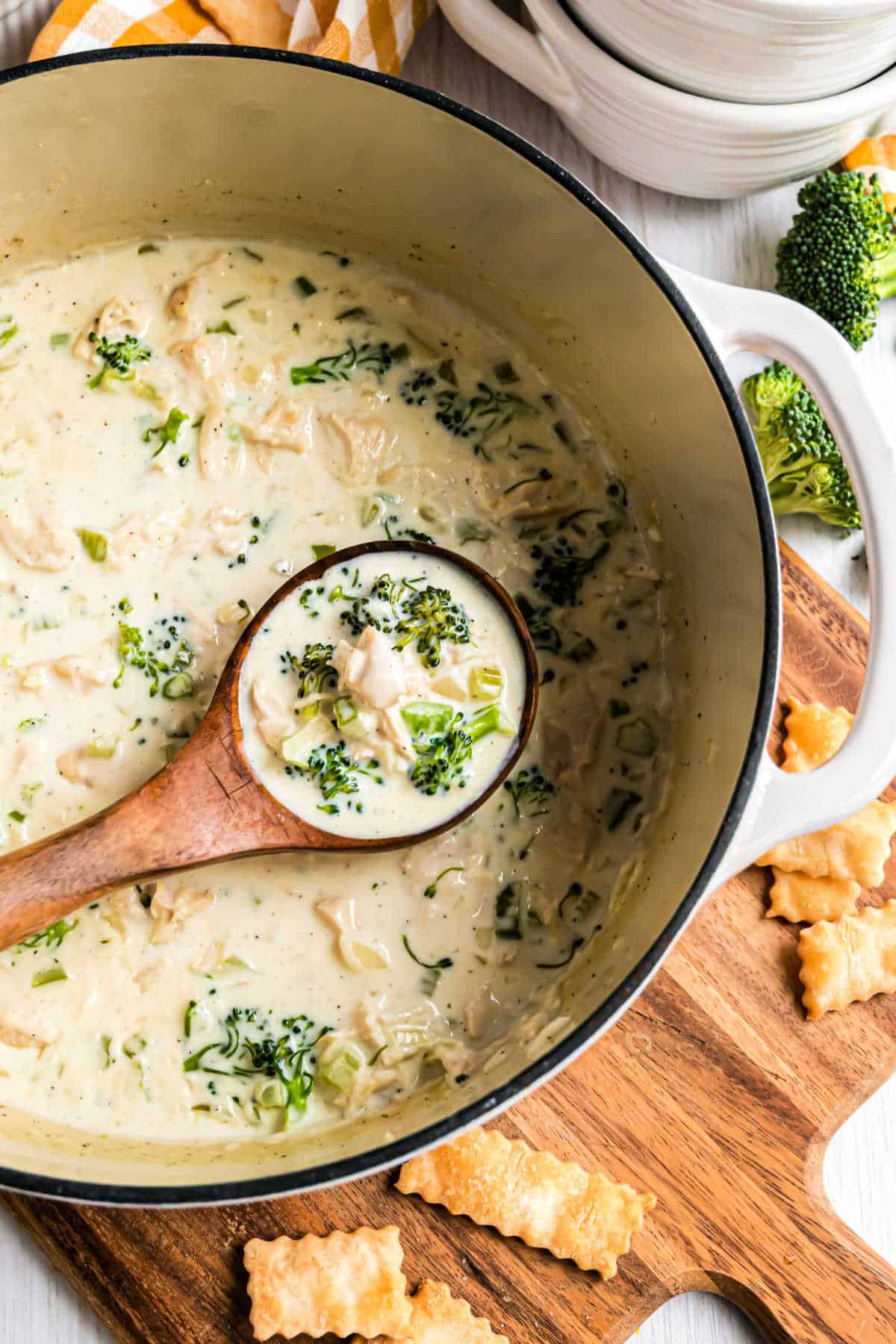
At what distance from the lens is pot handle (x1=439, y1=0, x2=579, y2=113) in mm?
2062

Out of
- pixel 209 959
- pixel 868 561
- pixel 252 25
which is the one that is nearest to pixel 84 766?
pixel 209 959

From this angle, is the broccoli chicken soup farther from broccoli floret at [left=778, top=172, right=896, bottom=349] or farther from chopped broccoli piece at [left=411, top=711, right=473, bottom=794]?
broccoli floret at [left=778, top=172, right=896, bottom=349]

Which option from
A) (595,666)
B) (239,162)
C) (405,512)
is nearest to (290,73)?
(239,162)

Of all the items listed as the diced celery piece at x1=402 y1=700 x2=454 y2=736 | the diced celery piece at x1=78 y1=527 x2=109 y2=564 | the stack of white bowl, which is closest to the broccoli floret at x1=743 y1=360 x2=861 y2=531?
the stack of white bowl

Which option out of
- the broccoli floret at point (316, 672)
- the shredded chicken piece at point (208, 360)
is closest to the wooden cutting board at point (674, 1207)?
the broccoli floret at point (316, 672)

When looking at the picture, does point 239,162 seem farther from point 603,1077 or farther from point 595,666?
point 603,1077

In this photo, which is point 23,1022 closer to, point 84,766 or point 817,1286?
point 84,766

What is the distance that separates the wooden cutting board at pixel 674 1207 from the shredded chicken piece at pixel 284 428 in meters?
1.03

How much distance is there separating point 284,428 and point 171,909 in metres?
0.81

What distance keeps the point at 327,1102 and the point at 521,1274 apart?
15.5 inches

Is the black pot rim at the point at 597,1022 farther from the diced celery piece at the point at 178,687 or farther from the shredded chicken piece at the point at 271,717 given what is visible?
the diced celery piece at the point at 178,687

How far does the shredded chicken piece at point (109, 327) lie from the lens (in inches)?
81.3

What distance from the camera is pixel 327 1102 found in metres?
1.85

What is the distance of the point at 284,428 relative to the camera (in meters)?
2.04
